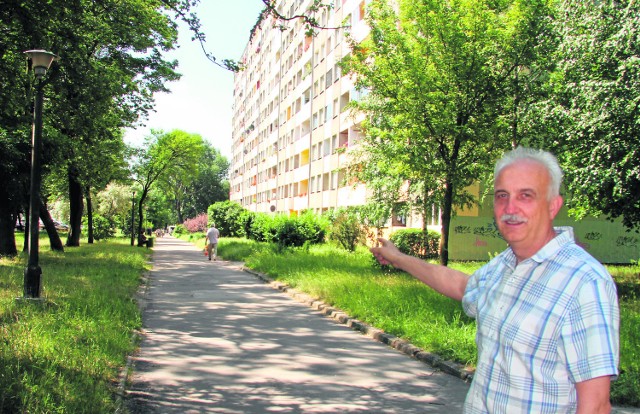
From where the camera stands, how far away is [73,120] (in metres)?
16.6

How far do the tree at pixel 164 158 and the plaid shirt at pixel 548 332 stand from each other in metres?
48.3

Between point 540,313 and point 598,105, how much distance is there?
13.9 m

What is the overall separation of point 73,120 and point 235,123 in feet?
307

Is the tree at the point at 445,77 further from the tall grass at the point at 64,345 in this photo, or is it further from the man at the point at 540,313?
the man at the point at 540,313

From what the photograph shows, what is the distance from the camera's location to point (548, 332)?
2004mm

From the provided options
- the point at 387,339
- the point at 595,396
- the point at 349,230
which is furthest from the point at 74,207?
the point at 595,396

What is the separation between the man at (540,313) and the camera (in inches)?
74.6

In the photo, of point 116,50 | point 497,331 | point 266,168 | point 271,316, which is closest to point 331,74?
point 116,50

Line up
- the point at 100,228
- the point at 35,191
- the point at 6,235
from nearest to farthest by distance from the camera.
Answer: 1. the point at 35,191
2. the point at 6,235
3. the point at 100,228

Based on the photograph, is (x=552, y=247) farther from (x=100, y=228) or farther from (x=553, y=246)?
(x=100, y=228)

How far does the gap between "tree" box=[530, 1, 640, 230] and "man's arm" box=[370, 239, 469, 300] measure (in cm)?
1197

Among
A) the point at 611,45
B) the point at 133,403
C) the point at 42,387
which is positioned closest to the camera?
the point at 42,387

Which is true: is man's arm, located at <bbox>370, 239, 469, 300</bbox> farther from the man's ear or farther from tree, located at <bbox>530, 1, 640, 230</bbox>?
tree, located at <bbox>530, 1, 640, 230</bbox>

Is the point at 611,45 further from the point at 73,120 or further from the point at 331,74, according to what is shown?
the point at 331,74
